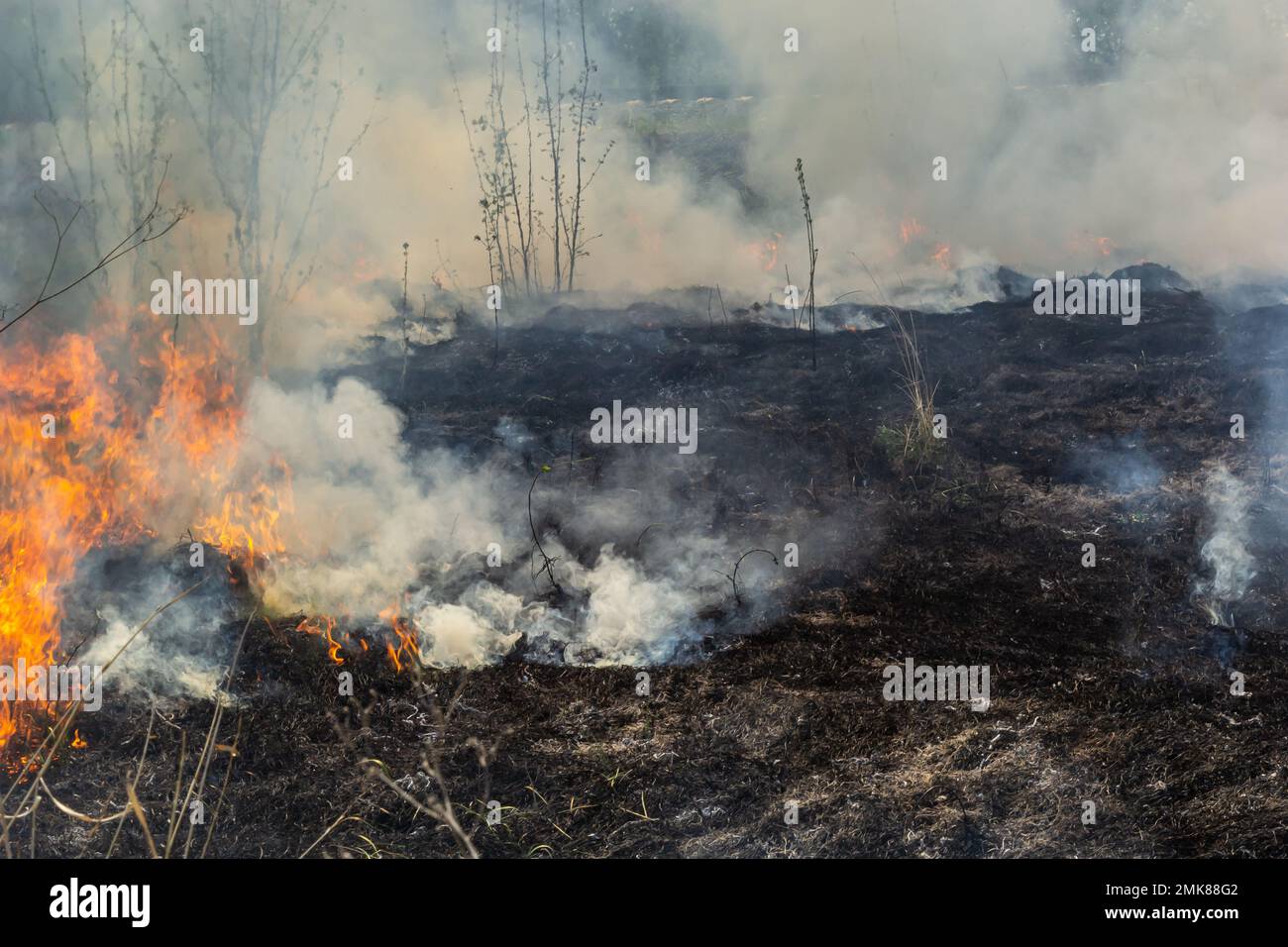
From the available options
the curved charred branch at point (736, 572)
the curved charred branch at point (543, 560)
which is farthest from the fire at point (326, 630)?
the curved charred branch at point (736, 572)

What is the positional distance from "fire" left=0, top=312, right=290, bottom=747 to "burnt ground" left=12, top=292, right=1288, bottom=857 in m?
0.96

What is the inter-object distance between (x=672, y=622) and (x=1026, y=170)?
9.79 m

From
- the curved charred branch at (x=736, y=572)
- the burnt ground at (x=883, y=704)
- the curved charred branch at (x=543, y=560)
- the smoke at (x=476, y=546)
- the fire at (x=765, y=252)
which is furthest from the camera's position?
the fire at (x=765, y=252)

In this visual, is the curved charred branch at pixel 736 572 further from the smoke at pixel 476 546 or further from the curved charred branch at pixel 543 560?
the curved charred branch at pixel 543 560

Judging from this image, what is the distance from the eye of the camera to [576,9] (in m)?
14.9

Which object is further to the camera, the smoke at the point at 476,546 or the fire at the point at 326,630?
the smoke at the point at 476,546

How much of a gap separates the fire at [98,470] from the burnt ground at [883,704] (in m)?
0.96

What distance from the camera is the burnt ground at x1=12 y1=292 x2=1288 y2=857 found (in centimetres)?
421

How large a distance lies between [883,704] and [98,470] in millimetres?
4848

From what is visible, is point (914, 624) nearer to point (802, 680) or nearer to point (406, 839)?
point (802, 680)

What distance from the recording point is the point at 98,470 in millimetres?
6219

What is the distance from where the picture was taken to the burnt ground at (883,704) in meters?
4.21

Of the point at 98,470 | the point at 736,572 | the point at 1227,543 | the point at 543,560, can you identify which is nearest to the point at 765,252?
the point at 736,572

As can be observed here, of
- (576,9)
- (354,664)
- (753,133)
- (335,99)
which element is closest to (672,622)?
(354,664)
